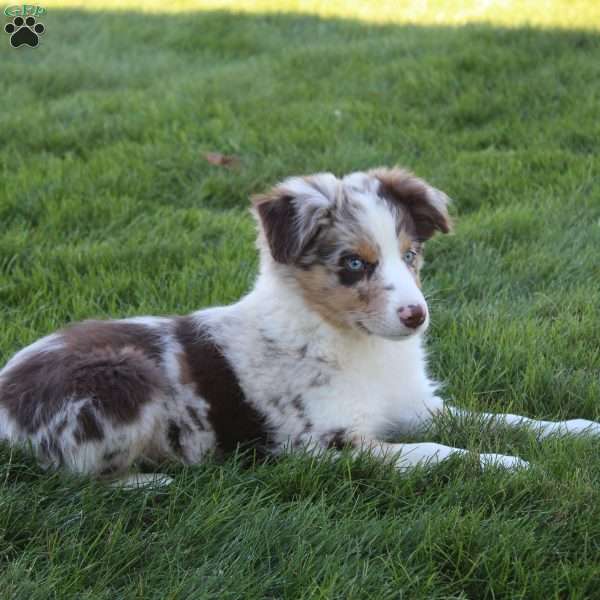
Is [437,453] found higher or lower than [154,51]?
lower


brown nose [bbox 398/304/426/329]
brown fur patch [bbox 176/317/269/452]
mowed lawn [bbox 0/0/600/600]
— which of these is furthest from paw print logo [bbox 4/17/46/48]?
brown nose [bbox 398/304/426/329]

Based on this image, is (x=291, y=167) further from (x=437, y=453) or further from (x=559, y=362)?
(x=437, y=453)

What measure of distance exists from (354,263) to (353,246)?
0.23 feet

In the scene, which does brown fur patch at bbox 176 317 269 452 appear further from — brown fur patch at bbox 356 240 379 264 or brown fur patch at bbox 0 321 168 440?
brown fur patch at bbox 356 240 379 264

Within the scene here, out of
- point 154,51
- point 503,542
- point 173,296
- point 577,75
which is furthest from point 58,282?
point 154,51

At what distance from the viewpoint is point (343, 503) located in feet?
10.7

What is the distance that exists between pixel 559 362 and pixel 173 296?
2.11 m

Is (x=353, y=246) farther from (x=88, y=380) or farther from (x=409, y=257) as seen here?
(x=88, y=380)

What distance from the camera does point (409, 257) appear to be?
3836 mm

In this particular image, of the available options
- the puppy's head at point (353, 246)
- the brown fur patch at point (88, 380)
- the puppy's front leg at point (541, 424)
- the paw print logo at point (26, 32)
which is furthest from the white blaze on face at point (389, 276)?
the paw print logo at point (26, 32)

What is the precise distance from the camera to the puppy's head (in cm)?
362

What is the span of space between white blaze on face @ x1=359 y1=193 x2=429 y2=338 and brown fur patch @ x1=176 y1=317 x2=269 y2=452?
0.61 metres

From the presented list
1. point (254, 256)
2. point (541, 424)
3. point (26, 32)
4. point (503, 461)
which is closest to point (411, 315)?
point (503, 461)

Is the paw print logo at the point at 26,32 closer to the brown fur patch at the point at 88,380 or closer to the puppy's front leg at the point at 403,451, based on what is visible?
the brown fur patch at the point at 88,380
